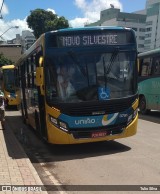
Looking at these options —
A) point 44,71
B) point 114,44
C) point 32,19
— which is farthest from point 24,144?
point 32,19

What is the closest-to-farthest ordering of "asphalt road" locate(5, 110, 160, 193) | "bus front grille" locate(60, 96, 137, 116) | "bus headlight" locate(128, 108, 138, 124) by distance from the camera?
"asphalt road" locate(5, 110, 160, 193) → "bus front grille" locate(60, 96, 137, 116) → "bus headlight" locate(128, 108, 138, 124)

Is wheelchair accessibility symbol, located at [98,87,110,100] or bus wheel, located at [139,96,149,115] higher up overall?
wheelchair accessibility symbol, located at [98,87,110,100]

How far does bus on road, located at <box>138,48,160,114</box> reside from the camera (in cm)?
1808

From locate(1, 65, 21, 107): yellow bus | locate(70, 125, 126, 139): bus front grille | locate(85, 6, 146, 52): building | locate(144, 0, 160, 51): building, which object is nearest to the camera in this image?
locate(70, 125, 126, 139): bus front grille

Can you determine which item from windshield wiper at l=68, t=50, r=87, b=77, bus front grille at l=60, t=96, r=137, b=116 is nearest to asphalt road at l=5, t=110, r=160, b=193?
bus front grille at l=60, t=96, r=137, b=116

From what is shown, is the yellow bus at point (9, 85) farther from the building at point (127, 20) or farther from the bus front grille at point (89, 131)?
the building at point (127, 20)

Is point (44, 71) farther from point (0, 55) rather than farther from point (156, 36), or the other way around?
point (156, 36)

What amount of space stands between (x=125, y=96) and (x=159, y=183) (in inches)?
128

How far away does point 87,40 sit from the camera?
9508 mm

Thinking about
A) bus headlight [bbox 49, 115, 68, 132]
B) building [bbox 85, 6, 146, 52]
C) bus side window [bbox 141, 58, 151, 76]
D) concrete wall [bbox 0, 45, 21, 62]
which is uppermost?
building [bbox 85, 6, 146, 52]

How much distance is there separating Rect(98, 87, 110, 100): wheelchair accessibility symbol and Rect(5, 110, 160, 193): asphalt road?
1414 millimetres

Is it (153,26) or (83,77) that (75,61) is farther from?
(153,26)

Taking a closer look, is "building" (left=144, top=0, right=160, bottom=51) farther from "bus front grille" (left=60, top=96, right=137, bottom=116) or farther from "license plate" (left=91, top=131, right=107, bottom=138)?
"license plate" (left=91, top=131, right=107, bottom=138)

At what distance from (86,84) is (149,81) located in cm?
992
